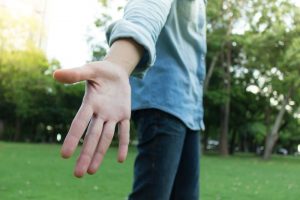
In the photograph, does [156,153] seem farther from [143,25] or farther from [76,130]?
[76,130]

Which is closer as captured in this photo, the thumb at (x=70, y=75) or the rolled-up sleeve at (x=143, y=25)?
the thumb at (x=70, y=75)

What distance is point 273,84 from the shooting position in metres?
24.0

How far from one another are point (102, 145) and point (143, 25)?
33 centimetres

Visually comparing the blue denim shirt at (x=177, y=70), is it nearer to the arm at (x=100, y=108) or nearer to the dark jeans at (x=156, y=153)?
the dark jeans at (x=156, y=153)

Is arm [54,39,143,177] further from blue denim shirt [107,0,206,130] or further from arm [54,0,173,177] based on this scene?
blue denim shirt [107,0,206,130]

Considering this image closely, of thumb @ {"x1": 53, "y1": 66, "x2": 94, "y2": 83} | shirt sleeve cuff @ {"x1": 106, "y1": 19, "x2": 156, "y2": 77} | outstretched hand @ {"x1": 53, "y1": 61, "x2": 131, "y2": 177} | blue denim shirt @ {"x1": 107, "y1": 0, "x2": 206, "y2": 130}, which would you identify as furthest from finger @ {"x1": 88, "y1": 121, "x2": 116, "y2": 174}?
blue denim shirt @ {"x1": 107, "y1": 0, "x2": 206, "y2": 130}

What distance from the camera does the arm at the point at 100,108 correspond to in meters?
0.97

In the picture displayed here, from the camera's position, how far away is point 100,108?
3.37 feet

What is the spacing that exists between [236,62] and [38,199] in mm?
22884

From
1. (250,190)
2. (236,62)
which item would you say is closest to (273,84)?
(236,62)

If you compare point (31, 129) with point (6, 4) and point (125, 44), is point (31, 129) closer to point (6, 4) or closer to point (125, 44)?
point (6, 4)

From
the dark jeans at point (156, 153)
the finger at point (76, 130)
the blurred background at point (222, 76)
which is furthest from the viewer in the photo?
the blurred background at point (222, 76)

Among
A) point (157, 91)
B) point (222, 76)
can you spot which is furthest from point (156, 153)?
point (222, 76)

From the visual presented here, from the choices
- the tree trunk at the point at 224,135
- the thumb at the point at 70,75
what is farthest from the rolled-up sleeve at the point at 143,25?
the tree trunk at the point at 224,135
